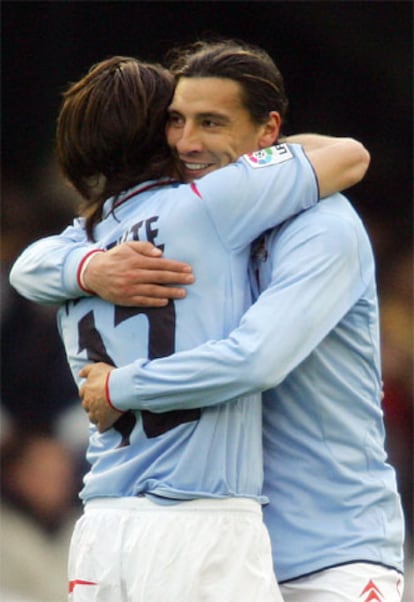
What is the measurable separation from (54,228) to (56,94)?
71cm

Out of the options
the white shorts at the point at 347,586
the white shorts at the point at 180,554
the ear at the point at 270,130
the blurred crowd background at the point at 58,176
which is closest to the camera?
the white shorts at the point at 180,554

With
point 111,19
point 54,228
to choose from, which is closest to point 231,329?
point 54,228

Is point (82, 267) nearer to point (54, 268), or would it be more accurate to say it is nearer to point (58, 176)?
point (54, 268)

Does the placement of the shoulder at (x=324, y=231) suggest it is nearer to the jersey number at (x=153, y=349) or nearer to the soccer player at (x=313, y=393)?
the soccer player at (x=313, y=393)

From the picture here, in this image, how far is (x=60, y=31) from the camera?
807 cm

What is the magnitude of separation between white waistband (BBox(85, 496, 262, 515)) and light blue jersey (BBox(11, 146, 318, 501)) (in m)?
0.01

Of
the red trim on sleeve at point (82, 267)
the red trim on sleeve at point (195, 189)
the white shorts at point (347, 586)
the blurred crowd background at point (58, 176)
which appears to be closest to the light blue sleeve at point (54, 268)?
the red trim on sleeve at point (82, 267)

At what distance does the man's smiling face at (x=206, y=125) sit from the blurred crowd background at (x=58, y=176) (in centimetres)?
365

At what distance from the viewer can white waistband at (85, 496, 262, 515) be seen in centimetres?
343

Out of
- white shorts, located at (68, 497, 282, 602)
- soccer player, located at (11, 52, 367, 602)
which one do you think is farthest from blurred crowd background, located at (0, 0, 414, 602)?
white shorts, located at (68, 497, 282, 602)

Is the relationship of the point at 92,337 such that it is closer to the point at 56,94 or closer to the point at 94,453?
the point at 94,453

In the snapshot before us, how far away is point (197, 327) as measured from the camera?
11.5 feet

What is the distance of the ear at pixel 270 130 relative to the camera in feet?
12.6

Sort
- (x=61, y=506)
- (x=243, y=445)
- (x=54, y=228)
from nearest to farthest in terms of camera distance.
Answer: (x=243, y=445) < (x=61, y=506) < (x=54, y=228)
